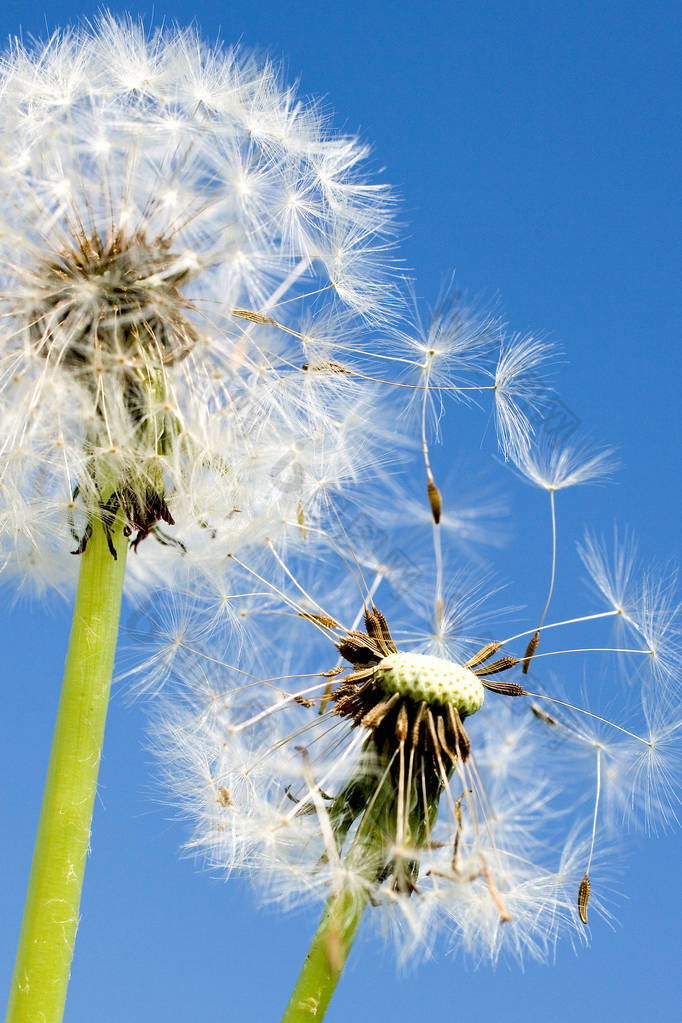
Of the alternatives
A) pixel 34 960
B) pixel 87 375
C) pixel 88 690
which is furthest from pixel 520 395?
pixel 34 960

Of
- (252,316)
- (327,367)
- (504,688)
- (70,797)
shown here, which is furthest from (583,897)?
(252,316)

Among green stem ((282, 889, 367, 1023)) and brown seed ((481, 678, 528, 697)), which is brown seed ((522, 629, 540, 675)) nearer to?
brown seed ((481, 678, 528, 697))

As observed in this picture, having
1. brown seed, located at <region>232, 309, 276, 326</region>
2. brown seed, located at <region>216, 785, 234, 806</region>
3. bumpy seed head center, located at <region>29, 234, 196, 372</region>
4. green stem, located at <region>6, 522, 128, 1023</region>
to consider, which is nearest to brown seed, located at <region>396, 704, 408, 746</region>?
brown seed, located at <region>216, 785, 234, 806</region>

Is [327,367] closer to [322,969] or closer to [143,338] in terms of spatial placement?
[143,338]

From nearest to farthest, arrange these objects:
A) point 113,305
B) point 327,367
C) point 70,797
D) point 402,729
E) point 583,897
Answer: point 402,729 < point 70,797 < point 583,897 < point 113,305 < point 327,367

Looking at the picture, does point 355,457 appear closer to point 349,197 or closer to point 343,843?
point 349,197

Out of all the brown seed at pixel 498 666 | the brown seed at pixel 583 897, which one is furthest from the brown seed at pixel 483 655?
the brown seed at pixel 583 897

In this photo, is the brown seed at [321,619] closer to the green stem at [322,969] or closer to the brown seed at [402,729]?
the brown seed at [402,729]
